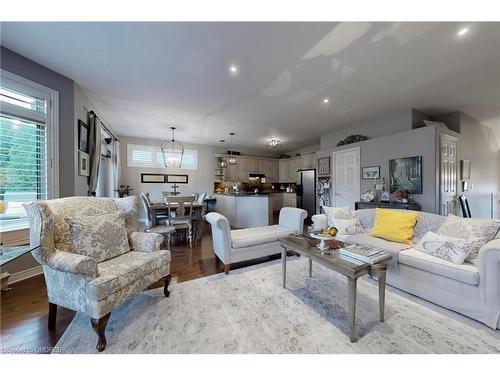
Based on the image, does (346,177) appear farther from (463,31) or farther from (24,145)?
(24,145)

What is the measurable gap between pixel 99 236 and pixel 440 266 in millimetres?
3221

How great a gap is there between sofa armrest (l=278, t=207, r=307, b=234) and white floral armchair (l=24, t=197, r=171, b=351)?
2038 mm

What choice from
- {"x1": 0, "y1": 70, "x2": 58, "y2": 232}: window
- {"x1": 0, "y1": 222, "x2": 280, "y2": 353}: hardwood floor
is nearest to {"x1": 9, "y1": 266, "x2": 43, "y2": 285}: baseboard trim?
{"x1": 0, "y1": 222, "x2": 280, "y2": 353}: hardwood floor

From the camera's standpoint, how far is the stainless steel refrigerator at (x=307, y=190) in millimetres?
6566

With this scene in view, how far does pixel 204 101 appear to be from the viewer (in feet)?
11.4

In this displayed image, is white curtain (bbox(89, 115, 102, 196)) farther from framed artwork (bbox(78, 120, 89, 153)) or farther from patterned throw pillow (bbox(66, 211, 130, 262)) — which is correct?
patterned throw pillow (bbox(66, 211, 130, 262))

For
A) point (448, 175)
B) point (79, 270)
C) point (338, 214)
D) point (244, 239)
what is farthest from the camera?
point (448, 175)

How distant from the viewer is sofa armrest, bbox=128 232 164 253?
6.58 feet

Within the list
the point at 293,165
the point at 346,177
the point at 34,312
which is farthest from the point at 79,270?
the point at 293,165

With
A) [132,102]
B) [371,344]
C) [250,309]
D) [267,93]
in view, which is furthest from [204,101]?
[371,344]

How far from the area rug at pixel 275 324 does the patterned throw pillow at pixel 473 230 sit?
0.66 m

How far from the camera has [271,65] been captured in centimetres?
243

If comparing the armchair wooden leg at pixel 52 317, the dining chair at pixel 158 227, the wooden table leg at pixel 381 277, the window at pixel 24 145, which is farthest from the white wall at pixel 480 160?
the window at pixel 24 145

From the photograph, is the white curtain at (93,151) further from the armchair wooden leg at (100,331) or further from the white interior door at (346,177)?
the white interior door at (346,177)
